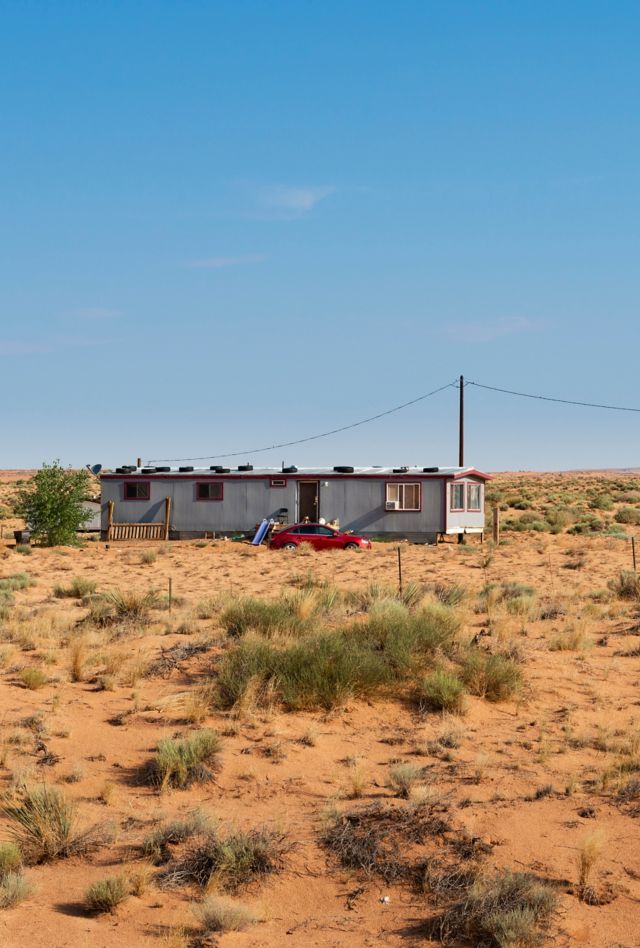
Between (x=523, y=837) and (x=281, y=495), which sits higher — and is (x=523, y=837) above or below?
below

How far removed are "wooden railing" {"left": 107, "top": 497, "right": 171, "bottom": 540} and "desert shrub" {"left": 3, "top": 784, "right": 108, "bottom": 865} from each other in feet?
103

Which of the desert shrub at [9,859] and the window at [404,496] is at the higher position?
the window at [404,496]

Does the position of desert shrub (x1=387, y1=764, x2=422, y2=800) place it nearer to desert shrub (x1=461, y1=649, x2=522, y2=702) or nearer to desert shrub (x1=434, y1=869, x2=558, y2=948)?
desert shrub (x1=434, y1=869, x2=558, y2=948)

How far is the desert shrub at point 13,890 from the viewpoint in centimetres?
705

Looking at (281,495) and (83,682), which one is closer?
(83,682)

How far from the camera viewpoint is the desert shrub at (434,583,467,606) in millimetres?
18703

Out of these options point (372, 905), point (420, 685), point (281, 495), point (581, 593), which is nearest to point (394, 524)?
point (281, 495)

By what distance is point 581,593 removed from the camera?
20.2m

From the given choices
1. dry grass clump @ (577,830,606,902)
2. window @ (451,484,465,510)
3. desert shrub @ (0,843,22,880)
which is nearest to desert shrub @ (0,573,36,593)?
desert shrub @ (0,843,22,880)

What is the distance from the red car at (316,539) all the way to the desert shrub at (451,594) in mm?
13462

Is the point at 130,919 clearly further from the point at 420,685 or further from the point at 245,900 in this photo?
the point at 420,685

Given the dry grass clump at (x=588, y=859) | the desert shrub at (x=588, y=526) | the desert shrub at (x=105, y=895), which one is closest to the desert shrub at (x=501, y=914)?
the dry grass clump at (x=588, y=859)

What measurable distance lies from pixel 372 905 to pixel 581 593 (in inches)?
546

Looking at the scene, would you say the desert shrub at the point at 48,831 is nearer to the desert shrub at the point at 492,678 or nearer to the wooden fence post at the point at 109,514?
the desert shrub at the point at 492,678
